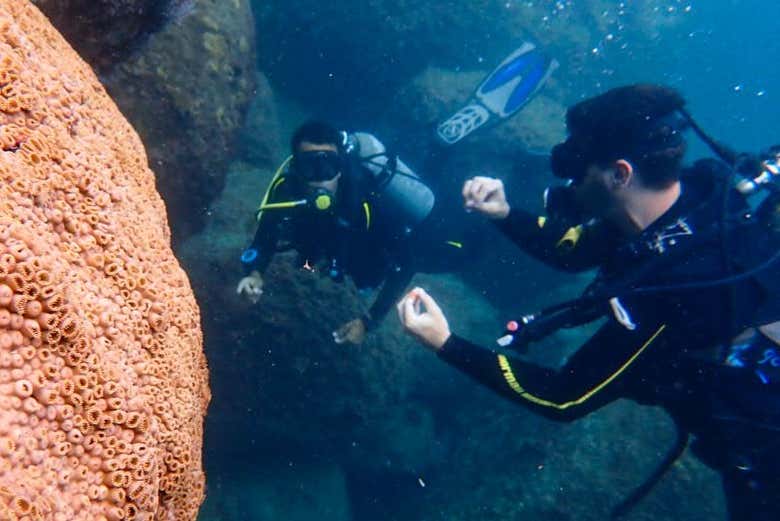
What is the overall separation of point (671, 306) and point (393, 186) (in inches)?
154

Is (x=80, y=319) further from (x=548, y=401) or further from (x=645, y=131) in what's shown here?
(x=645, y=131)

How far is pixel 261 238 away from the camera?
570 centimetres

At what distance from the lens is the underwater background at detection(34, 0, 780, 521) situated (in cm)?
621

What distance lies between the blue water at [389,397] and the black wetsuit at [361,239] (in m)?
1.34

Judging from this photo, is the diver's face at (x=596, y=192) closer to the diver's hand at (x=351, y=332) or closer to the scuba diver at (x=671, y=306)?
the scuba diver at (x=671, y=306)

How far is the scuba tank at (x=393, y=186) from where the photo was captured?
620 centimetres

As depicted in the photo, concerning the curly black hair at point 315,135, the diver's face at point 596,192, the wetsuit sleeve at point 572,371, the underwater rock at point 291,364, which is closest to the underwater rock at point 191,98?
the underwater rock at point 291,364

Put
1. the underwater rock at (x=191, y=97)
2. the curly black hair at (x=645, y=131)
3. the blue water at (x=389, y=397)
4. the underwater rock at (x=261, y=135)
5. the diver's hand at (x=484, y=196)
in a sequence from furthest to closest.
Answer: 1. the underwater rock at (x=261, y=135)
2. the blue water at (x=389, y=397)
3. the underwater rock at (x=191, y=97)
4. the diver's hand at (x=484, y=196)
5. the curly black hair at (x=645, y=131)

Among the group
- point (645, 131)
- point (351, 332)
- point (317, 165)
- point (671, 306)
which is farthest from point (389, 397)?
point (645, 131)

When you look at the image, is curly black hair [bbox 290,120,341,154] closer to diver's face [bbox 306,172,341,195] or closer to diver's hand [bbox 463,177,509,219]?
diver's face [bbox 306,172,341,195]

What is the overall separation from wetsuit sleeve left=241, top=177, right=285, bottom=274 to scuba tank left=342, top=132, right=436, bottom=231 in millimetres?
1073

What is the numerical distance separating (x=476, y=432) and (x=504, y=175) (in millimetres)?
5069

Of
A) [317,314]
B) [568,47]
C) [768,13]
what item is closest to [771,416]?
[317,314]

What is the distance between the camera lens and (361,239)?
6031mm
